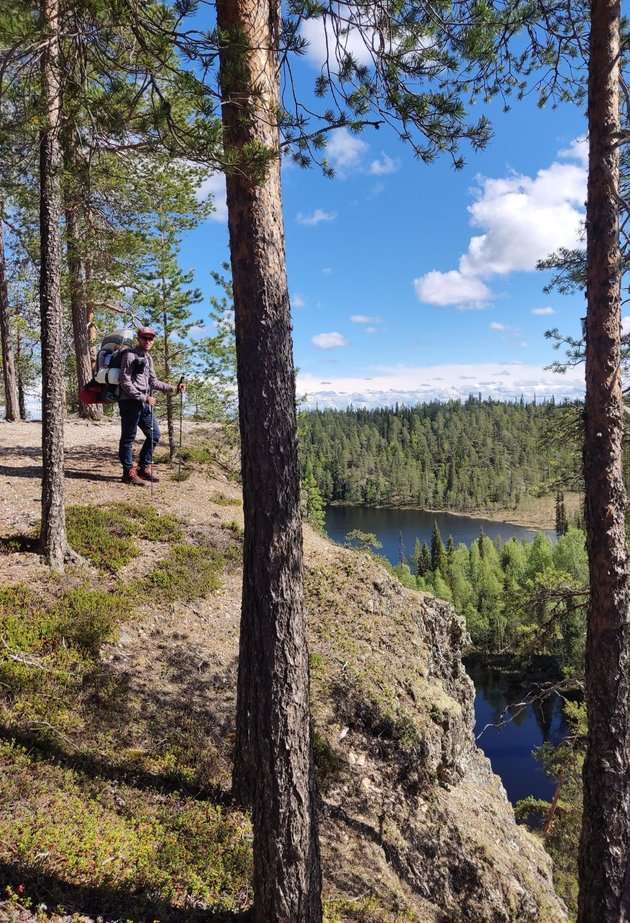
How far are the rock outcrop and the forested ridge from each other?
85769 millimetres

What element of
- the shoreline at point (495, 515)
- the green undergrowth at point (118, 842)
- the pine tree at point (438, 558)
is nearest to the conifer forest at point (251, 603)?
the green undergrowth at point (118, 842)

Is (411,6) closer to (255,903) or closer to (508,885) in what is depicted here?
(255,903)

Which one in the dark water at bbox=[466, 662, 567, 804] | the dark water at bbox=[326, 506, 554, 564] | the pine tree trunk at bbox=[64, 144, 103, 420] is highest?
the pine tree trunk at bbox=[64, 144, 103, 420]

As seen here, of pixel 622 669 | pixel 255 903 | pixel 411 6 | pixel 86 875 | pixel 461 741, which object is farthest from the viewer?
pixel 461 741

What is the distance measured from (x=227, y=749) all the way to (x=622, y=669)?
11.8 feet

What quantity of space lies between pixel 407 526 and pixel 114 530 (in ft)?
306

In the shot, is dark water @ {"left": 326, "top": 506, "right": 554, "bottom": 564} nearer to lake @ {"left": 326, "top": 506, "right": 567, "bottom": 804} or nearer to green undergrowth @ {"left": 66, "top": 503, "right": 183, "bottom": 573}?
lake @ {"left": 326, "top": 506, "right": 567, "bottom": 804}

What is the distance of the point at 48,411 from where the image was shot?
228 inches

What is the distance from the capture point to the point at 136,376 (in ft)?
25.7

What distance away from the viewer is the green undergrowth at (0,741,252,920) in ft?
9.47

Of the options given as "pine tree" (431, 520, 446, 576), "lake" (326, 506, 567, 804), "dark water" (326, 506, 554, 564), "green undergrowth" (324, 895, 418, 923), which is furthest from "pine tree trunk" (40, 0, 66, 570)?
"dark water" (326, 506, 554, 564)

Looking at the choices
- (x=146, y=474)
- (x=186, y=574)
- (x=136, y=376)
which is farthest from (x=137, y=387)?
(x=186, y=574)

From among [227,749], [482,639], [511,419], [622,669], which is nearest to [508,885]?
[622,669]

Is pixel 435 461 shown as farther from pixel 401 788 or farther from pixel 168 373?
pixel 401 788
